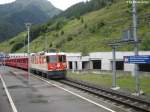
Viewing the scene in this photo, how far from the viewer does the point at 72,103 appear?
2345 centimetres

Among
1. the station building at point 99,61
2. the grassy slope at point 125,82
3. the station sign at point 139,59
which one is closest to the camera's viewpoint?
the station sign at point 139,59

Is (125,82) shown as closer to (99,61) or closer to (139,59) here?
(139,59)

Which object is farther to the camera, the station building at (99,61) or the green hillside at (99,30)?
the green hillside at (99,30)

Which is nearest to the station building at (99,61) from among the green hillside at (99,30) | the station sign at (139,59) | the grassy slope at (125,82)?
the grassy slope at (125,82)

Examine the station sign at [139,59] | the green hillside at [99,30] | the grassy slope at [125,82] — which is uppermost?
the green hillside at [99,30]

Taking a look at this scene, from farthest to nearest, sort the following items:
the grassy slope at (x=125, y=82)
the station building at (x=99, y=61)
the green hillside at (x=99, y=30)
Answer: the green hillside at (x=99, y=30) < the station building at (x=99, y=61) < the grassy slope at (x=125, y=82)

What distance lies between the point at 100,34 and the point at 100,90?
3497 inches

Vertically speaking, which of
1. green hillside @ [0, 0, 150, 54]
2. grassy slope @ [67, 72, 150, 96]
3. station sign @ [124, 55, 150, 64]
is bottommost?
grassy slope @ [67, 72, 150, 96]

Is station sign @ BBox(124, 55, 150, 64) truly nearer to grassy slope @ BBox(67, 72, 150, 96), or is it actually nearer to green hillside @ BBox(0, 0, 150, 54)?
grassy slope @ BBox(67, 72, 150, 96)

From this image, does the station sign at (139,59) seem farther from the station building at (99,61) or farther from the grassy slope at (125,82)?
the station building at (99,61)

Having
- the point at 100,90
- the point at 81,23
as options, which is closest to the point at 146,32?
the point at 81,23

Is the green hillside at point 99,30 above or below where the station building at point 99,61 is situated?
above

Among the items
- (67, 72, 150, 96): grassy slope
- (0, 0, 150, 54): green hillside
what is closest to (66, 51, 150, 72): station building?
(67, 72, 150, 96): grassy slope

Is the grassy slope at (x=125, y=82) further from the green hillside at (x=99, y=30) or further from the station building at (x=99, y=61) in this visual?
the green hillside at (x=99, y=30)
